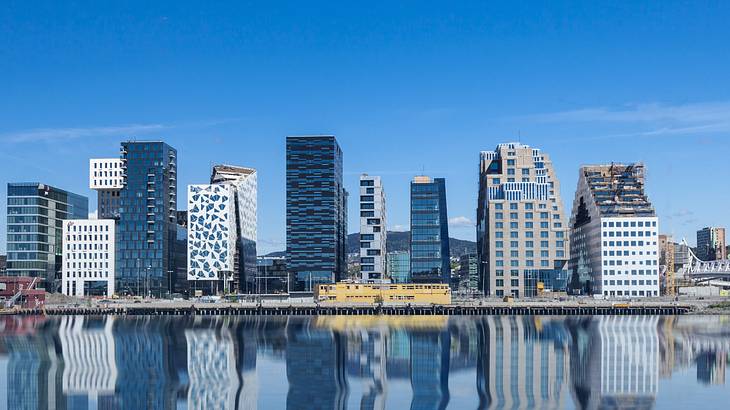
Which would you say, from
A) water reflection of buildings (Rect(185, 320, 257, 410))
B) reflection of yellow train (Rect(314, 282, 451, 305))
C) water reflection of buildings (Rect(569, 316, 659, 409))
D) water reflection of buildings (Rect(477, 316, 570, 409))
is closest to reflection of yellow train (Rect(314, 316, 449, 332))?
water reflection of buildings (Rect(477, 316, 570, 409))

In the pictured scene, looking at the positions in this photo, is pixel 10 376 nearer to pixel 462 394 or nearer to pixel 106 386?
pixel 106 386

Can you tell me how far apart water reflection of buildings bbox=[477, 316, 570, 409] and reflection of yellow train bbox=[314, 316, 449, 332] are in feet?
50.7

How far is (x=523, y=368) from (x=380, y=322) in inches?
2830

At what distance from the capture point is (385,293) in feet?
635

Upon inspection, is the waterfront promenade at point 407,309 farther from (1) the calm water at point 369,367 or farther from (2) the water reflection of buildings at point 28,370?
(2) the water reflection of buildings at point 28,370

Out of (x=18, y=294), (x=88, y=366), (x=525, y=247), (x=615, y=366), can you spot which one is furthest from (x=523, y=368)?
(x=18, y=294)

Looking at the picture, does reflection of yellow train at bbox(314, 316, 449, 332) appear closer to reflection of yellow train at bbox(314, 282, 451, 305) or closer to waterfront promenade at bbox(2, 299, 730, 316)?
waterfront promenade at bbox(2, 299, 730, 316)

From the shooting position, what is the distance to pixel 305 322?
492 feet

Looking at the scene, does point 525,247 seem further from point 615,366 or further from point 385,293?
point 615,366

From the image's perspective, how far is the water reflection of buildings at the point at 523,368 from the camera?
204ft

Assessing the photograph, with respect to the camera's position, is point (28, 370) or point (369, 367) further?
point (369, 367)

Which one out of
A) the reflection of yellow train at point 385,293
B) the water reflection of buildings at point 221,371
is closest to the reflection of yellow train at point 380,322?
the water reflection of buildings at point 221,371

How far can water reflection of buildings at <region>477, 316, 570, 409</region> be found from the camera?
204 ft

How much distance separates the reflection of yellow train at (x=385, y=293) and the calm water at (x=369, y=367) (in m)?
57.4
